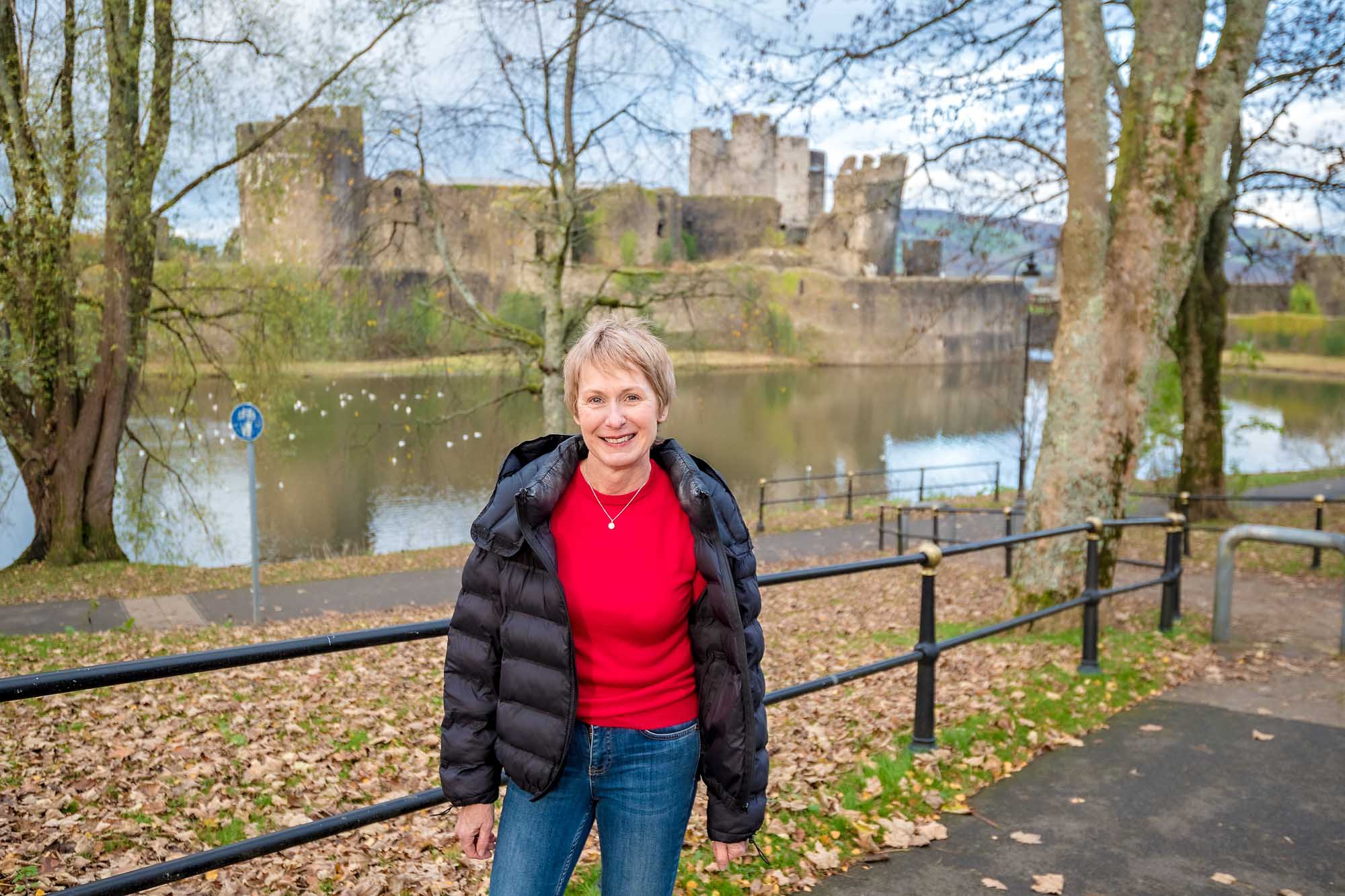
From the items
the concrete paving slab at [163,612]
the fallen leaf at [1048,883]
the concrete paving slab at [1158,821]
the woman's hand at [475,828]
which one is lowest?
the concrete paving slab at [163,612]

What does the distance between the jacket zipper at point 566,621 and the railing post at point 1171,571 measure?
6.11m

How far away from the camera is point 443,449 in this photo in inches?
1088

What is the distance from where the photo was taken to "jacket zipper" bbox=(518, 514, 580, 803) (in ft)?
7.36

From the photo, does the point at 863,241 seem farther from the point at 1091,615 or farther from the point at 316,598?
the point at 1091,615

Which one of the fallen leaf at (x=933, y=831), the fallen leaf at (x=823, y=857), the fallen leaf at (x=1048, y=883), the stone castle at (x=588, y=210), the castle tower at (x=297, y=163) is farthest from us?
the stone castle at (x=588, y=210)

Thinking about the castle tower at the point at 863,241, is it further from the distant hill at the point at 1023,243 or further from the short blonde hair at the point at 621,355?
the short blonde hair at the point at 621,355

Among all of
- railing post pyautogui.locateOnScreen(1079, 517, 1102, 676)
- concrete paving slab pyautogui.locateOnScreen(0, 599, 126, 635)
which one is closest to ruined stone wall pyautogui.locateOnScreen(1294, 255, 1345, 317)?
railing post pyautogui.locateOnScreen(1079, 517, 1102, 676)

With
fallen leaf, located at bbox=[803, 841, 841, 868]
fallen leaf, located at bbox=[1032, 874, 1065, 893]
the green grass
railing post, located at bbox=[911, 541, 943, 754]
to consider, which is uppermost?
railing post, located at bbox=[911, 541, 943, 754]

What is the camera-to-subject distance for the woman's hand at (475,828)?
2330 mm

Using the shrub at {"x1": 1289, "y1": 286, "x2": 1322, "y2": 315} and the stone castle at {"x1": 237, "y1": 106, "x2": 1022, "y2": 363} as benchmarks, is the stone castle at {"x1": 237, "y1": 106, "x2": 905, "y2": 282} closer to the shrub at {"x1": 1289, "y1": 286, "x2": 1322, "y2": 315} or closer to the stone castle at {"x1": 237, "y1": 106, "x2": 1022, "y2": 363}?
the stone castle at {"x1": 237, "y1": 106, "x2": 1022, "y2": 363}

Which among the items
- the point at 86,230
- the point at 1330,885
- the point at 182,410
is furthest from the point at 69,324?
the point at 1330,885

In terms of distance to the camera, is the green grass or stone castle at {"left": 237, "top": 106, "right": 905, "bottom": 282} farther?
the green grass

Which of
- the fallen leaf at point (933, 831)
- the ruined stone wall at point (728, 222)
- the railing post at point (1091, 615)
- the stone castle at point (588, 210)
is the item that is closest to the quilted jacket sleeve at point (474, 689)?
the fallen leaf at point (933, 831)

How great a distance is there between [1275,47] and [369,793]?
14132 mm
